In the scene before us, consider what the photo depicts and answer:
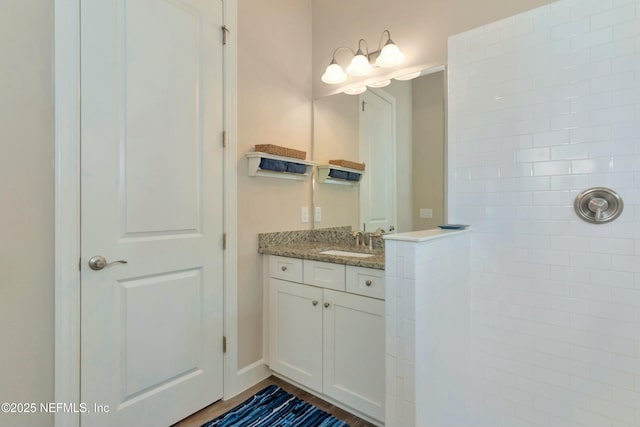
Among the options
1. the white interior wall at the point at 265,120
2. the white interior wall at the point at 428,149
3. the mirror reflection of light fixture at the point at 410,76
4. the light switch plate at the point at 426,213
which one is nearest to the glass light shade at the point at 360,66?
the mirror reflection of light fixture at the point at 410,76

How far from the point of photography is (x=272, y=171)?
2.13m

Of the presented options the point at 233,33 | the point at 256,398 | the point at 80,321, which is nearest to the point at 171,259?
the point at 80,321

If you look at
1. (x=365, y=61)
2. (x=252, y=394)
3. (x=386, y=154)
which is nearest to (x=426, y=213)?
(x=386, y=154)

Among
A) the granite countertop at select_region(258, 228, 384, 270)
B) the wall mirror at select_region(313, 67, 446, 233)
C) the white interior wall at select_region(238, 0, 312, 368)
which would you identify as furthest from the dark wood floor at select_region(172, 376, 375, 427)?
the wall mirror at select_region(313, 67, 446, 233)

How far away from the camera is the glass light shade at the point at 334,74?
89.6 inches

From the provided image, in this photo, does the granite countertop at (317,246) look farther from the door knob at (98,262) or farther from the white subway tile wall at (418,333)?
the door knob at (98,262)

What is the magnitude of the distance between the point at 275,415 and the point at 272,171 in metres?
1.49

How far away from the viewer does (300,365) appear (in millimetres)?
1910

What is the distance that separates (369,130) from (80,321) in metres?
2.02

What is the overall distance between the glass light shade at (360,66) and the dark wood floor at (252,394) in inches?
85.9

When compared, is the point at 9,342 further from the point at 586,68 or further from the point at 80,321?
the point at 586,68

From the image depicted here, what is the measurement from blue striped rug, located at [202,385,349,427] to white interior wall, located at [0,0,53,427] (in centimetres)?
82

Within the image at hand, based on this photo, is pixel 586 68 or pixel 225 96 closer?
pixel 586 68

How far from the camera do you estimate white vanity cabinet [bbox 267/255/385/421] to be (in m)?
1.61
